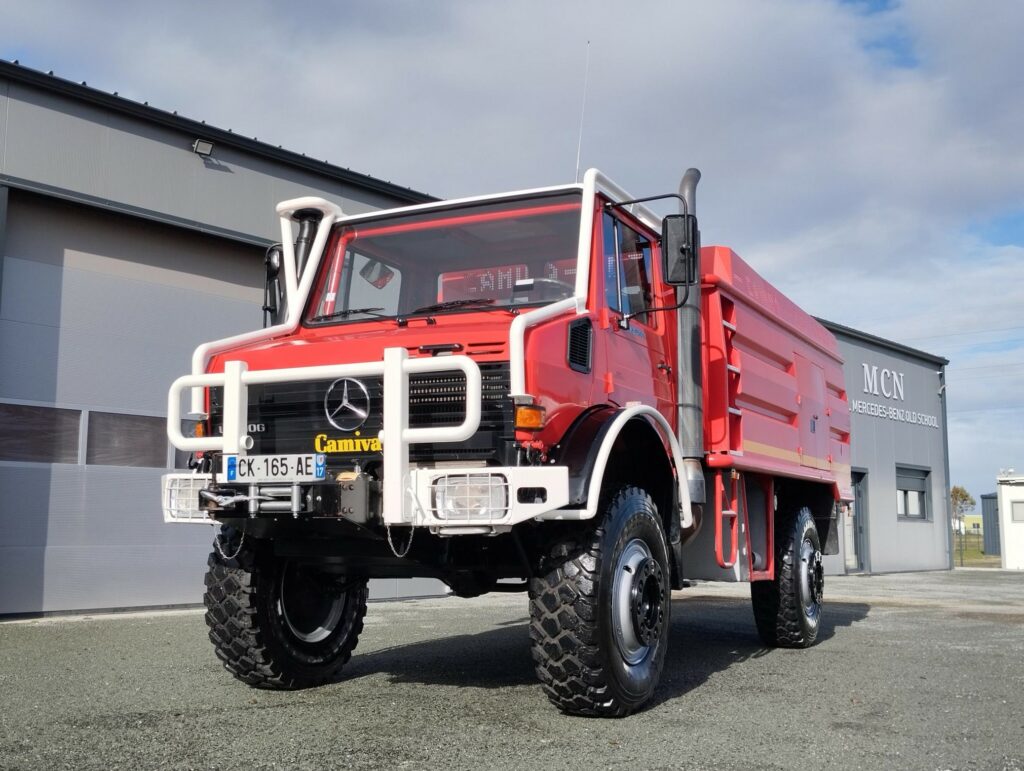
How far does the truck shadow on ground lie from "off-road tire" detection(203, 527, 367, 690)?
1.74 ft

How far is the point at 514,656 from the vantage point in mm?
7516

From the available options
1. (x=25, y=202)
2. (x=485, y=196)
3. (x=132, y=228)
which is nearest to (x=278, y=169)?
(x=132, y=228)

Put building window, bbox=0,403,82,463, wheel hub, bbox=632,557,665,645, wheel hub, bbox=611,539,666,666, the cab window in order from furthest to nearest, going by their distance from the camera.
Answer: building window, bbox=0,403,82,463
the cab window
wheel hub, bbox=632,557,665,645
wheel hub, bbox=611,539,666,666

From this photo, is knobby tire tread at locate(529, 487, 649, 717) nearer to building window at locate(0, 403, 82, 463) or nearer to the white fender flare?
the white fender flare

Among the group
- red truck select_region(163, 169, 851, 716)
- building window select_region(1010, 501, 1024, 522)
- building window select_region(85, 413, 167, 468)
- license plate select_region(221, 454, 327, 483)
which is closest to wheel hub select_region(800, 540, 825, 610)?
red truck select_region(163, 169, 851, 716)

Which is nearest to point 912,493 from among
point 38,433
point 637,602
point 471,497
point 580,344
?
point 38,433

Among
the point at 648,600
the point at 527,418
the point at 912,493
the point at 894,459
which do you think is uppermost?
the point at 894,459

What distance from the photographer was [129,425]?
11.5 meters

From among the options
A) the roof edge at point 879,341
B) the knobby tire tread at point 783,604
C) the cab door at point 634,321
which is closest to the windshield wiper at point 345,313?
the cab door at point 634,321

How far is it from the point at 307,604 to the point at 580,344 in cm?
246

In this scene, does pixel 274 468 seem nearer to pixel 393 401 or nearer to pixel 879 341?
pixel 393 401

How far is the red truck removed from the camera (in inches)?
187

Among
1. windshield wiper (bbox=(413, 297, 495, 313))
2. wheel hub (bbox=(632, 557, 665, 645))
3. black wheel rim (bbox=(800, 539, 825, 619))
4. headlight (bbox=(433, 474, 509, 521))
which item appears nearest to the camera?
headlight (bbox=(433, 474, 509, 521))

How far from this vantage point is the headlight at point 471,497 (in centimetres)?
450
